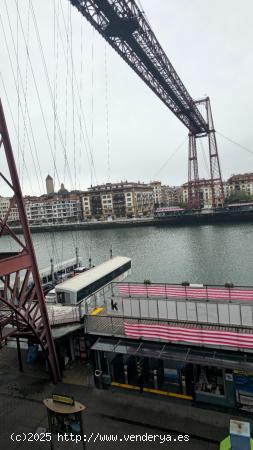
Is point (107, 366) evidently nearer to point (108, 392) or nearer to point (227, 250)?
point (108, 392)

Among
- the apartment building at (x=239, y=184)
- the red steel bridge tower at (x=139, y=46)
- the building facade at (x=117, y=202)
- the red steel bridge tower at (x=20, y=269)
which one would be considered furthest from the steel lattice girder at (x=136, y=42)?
the apartment building at (x=239, y=184)

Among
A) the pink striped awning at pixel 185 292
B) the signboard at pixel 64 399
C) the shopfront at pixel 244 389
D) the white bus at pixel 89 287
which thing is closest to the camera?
the signboard at pixel 64 399

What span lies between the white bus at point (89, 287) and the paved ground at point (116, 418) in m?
2.94

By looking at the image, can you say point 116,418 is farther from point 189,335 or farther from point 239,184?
point 239,184

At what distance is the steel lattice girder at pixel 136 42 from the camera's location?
1001 inches

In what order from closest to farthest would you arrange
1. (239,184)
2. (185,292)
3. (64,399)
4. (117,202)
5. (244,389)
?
(64,399) → (244,389) → (185,292) → (117,202) → (239,184)

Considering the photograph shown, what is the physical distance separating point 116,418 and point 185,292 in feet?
15.5

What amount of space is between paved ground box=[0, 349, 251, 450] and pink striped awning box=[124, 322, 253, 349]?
74.7 inches

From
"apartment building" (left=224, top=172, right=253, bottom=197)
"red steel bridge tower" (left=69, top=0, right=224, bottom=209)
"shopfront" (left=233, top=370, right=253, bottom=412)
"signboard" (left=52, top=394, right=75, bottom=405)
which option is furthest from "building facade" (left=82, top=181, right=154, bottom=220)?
"signboard" (left=52, top=394, right=75, bottom=405)

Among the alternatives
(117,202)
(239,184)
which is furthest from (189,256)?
(239,184)

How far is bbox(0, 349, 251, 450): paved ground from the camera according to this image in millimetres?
7496

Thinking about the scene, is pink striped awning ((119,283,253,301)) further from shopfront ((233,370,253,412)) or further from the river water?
the river water

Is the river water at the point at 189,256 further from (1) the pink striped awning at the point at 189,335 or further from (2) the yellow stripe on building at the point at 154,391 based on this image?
(1) the pink striped awning at the point at 189,335

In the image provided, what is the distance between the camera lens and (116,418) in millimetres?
8352
